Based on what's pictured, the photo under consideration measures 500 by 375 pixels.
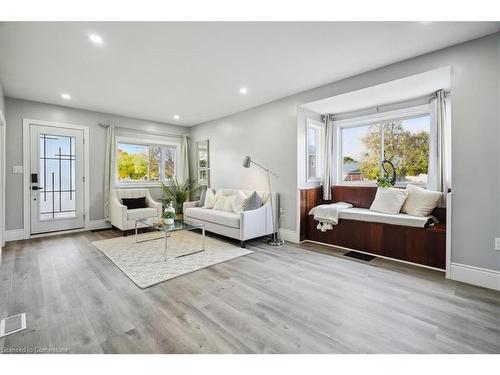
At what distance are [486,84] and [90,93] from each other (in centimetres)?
530

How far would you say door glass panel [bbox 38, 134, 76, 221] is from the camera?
4.57m

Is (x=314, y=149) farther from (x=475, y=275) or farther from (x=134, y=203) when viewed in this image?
(x=134, y=203)

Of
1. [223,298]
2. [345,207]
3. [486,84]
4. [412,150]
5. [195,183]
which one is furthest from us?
[195,183]

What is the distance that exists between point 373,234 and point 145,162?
5186 mm

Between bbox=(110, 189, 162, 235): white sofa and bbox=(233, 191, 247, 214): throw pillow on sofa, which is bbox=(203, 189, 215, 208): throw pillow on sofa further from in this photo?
bbox=(110, 189, 162, 235): white sofa

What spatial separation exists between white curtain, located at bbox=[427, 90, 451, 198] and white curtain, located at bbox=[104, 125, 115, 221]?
5876 mm

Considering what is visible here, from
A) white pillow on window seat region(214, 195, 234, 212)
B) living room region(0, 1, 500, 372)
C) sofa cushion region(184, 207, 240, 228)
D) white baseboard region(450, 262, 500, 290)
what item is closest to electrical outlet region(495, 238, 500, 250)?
living room region(0, 1, 500, 372)

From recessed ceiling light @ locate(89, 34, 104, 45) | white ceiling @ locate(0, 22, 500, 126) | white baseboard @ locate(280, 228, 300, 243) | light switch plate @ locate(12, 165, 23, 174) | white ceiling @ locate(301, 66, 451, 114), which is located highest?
white ceiling @ locate(0, 22, 500, 126)

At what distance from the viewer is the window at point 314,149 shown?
4.41 meters

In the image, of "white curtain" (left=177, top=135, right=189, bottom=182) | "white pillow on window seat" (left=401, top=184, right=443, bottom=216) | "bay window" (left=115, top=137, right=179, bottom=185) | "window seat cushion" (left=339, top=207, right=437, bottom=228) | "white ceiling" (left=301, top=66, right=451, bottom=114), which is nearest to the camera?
"white ceiling" (left=301, top=66, right=451, bottom=114)

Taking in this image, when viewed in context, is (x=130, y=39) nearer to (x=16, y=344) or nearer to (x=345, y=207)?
(x=16, y=344)
